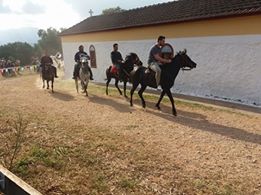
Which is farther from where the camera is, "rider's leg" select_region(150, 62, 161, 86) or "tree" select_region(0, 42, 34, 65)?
"tree" select_region(0, 42, 34, 65)

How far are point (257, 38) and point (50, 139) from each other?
883 centimetres

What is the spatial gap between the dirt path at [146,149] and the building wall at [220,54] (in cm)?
192

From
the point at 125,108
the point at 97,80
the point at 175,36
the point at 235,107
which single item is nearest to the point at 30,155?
the point at 125,108

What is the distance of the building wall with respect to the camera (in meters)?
13.8

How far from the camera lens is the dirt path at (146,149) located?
20.0 feet

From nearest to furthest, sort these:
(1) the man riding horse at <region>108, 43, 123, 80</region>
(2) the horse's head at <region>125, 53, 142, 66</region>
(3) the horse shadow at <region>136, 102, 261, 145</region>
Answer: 1. (3) the horse shadow at <region>136, 102, 261, 145</region>
2. (2) the horse's head at <region>125, 53, 142, 66</region>
3. (1) the man riding horse at <region>108, 43, 123, 80</region>

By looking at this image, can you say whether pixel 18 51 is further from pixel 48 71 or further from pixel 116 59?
pixel 116 59

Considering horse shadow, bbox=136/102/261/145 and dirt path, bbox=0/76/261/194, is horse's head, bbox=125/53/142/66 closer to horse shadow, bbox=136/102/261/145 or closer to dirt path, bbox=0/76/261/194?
horse shadow, bbox=136/102/261/145

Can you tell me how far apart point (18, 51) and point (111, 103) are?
50564 millimetres

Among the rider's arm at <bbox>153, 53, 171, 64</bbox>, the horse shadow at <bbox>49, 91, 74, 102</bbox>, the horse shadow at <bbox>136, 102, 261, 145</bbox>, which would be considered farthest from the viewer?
the horse shadow at <bbox>49, 91, 74, 102</bbox>

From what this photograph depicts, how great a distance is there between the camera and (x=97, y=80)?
2536cm

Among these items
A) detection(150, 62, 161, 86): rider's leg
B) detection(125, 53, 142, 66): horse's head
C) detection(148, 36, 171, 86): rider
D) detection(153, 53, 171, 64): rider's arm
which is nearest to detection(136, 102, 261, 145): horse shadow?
detection(150, 62, 161, 86): rider's leg

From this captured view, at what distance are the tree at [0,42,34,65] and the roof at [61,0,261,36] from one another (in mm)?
36262

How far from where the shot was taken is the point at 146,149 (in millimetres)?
8016
